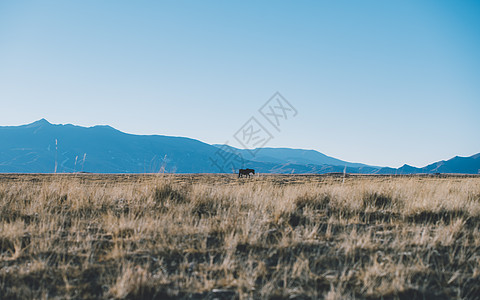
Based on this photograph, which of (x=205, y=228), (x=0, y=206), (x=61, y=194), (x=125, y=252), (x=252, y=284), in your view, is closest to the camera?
(x=252, y=284)

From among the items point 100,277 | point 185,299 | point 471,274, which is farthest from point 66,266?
point 471,274

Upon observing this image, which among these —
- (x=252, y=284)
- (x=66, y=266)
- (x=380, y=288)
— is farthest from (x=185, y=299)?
(x=380, y=288)

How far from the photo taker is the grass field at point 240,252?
335 centimetres

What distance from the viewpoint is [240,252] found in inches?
168

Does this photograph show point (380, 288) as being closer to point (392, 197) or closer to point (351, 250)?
point (351, 250)

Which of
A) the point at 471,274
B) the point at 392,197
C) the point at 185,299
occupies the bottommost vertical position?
the point at 185,299

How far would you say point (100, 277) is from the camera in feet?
11.6

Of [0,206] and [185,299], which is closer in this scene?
[185,299]

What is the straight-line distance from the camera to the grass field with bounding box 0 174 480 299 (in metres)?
3.35

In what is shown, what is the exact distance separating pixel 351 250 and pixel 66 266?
11.9 ft

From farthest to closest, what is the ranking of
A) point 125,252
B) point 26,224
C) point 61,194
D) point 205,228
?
point 61,194 < point 26,224 < point 205,228 < point 125,252

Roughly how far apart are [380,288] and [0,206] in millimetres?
6806

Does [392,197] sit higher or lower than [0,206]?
higher

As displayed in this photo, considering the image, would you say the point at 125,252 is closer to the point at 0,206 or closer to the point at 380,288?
the point at 380,288
